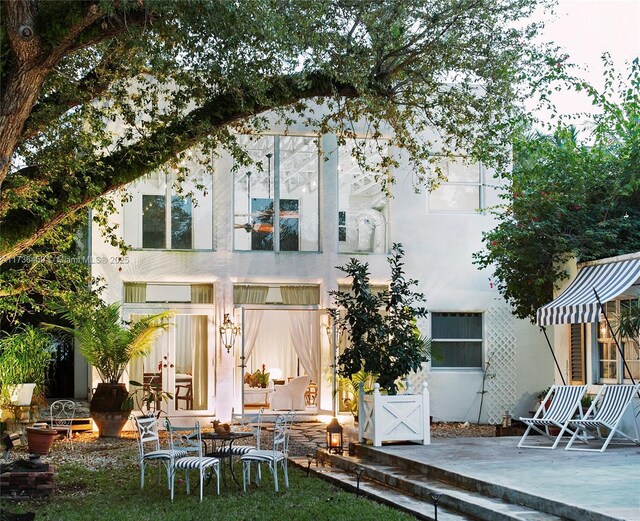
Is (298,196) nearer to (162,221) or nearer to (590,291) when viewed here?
(162,221)

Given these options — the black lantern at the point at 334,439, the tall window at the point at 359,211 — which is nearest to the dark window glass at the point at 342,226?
the tall window at the point at 359,211

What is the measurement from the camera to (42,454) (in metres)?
12.6

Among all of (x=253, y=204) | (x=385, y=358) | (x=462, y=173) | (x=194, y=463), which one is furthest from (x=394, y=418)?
(x=462, y=173)

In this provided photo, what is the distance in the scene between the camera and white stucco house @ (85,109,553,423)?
16766 millimetres

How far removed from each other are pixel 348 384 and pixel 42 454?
5.79m

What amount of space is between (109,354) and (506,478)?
8.41 metres

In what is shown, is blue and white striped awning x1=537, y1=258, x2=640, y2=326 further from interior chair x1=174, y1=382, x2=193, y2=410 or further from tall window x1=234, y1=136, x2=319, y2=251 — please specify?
interior chair x1=174, y1=382, x2=193, y2=410

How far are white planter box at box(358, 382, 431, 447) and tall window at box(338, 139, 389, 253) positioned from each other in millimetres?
5664

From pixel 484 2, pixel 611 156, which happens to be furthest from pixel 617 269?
pixel 484 2

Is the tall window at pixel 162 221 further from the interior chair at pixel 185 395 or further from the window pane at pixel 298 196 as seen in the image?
the interior chair at pixel 185 395

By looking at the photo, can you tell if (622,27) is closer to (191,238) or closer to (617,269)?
(617,269)

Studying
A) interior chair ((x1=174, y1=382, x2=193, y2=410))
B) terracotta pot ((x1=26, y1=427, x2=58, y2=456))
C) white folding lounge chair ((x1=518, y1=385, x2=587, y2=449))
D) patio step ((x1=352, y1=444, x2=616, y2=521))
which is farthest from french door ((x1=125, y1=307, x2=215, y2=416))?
white folding lounge chair ((x1=518, y1=385, x2=587, y2=449))

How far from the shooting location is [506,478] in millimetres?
8812

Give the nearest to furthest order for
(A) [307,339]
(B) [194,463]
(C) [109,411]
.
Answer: (B) [194,463] → (C) [109,411] → (A) [307,339]
